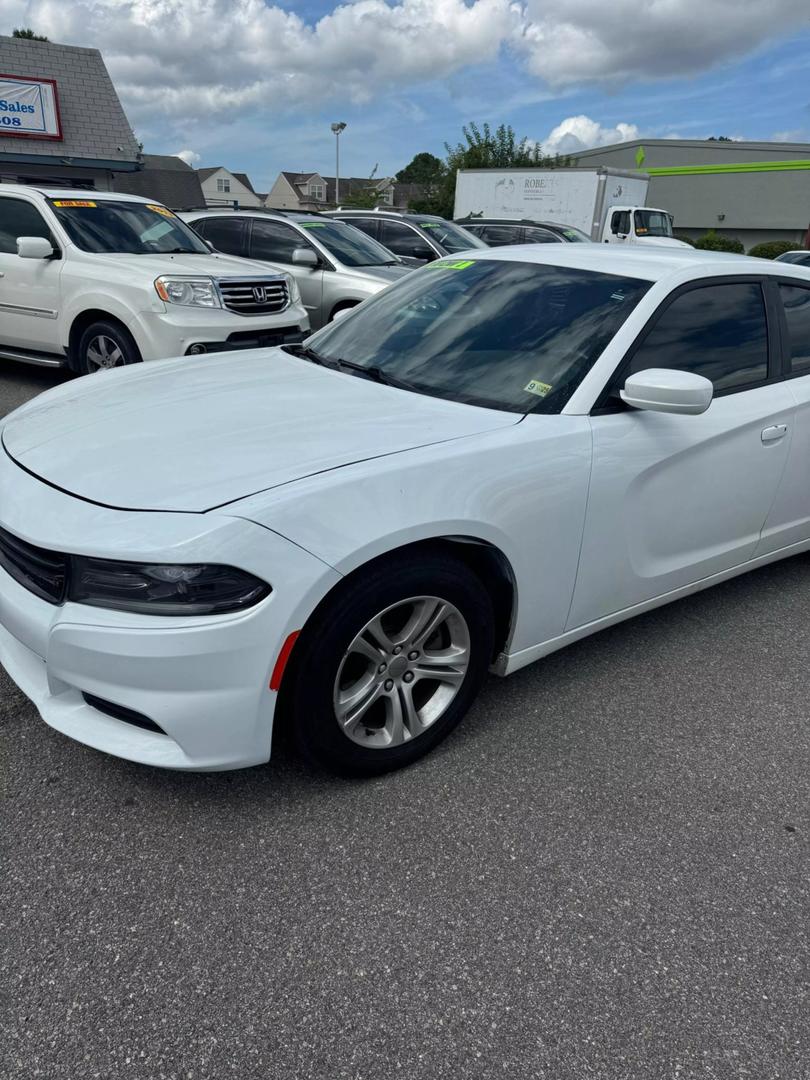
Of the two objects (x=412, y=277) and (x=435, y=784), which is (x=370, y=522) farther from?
(x=412, y=277)

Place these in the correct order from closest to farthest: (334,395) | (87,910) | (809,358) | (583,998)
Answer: (583,998)
(87,910)
(334,395)
(809,358)

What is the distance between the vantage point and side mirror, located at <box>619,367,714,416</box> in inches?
101

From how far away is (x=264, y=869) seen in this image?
213 centimetres

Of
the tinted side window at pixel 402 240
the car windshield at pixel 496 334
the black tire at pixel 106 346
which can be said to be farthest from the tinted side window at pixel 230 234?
the car windshield at pixel 496 334

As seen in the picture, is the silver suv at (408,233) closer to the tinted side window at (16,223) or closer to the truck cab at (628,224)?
the tinted side window at (16,223)

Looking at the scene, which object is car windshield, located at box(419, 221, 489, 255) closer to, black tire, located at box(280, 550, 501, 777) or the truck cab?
the truck cab

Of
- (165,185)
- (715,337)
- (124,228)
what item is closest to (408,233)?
(124,228)

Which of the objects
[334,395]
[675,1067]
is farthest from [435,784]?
[334,395]

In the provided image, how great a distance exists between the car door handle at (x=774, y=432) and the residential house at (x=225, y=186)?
81335 millimetres

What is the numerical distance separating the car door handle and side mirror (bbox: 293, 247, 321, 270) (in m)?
6.52

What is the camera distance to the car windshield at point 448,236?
12781mm

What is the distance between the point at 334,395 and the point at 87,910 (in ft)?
5.71

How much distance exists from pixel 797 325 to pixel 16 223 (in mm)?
6555

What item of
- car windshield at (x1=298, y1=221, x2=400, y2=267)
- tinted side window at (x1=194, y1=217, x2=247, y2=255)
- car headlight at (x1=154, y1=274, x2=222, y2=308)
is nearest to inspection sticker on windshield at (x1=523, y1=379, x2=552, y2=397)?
car headlight at (x1=154, y1=274, x2=222, y2=308)
